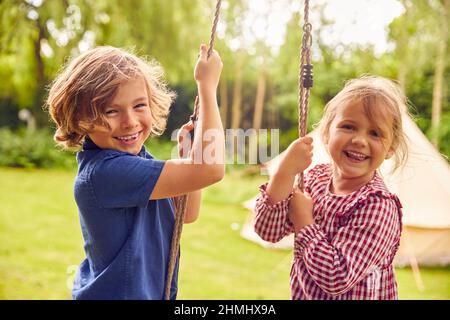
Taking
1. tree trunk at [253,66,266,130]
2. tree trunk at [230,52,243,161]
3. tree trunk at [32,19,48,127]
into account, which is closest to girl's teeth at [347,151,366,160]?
tree trunk at [32,19,48,127]

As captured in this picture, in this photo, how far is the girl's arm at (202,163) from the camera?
972 millimetres

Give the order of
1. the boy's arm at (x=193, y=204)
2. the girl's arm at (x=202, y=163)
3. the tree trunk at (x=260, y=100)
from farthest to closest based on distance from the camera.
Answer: the tree trunk at (x=260, y=100) → the boy's arm at (x=193, y=204) → the girl's arm at (x=202, y=163)

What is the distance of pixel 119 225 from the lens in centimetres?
102

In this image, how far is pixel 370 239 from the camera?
1042mm

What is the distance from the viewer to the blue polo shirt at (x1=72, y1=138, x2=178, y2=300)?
99cm

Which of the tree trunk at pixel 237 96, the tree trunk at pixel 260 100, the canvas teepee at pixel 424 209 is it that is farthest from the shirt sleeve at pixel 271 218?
the tree trunk at pixel 260 100

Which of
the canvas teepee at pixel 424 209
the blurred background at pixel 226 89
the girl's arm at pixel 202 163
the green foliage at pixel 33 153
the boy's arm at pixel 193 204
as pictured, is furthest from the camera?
the green foliage at pixel 33 153

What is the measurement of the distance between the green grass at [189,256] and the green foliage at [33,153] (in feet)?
6.25

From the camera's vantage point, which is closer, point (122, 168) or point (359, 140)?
point (122, 168)

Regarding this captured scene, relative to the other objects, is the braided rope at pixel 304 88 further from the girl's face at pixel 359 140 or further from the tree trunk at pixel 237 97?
the tree trunk at pixel 237 97

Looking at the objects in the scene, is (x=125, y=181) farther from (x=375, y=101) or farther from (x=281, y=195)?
(x=375, y=101)

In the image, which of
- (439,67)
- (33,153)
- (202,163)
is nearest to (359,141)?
(202,163)

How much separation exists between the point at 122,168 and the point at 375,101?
53 cm
